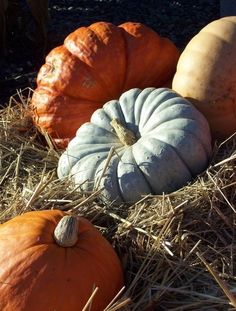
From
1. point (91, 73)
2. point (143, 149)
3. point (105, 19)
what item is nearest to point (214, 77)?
point (143, 149)

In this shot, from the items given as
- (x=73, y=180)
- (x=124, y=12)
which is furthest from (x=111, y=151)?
(x=124, y=12)

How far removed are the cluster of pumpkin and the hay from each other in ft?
0.34

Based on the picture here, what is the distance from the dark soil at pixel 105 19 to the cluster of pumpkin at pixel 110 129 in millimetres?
1306

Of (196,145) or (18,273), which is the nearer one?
(18,273)

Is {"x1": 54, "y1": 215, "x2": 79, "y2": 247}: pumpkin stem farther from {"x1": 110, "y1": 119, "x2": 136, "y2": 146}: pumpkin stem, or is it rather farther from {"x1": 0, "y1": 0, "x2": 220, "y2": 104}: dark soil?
{"x1": 0, "y1": 0, "x2": 220, "y2": 104}: dark soil

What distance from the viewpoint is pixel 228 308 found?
2613mm

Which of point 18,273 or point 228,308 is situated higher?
point 18,273

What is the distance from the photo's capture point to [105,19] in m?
6.38

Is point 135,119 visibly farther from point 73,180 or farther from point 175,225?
point 175,225

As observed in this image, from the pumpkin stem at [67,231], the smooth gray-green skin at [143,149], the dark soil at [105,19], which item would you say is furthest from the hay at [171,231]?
the dark soil at [105,19]

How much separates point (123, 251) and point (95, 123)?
803 millimetres

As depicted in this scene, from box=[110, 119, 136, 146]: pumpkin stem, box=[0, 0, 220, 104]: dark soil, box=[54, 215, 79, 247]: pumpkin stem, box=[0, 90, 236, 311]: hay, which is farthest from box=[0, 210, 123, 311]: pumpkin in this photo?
box=[0, 0, 220, 104]: dark soil

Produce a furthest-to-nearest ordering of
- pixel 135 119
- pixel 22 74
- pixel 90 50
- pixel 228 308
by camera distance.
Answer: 1. pixel 22 74
2. pixel 90 50
3. pixel 135 119
4. pixel 228 308

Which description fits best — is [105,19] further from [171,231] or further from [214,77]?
[171,231]
